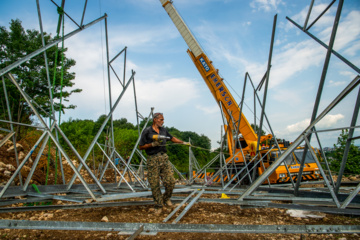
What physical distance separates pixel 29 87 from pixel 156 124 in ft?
46.0

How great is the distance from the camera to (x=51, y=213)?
4082 millimetres

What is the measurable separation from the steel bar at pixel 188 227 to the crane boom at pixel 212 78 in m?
7.12

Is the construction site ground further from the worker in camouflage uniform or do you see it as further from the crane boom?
the crane boom

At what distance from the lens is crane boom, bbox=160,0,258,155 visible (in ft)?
31.4

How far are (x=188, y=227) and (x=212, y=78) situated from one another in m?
8.38

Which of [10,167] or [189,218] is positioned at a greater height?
[10,167]

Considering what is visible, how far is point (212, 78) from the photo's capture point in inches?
401

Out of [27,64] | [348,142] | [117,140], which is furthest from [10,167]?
[117,140]

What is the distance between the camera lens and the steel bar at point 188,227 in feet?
7.23

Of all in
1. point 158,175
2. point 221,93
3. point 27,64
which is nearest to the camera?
point 158,175

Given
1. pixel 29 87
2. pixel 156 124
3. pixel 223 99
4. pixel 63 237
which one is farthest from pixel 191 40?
pixel 29 87

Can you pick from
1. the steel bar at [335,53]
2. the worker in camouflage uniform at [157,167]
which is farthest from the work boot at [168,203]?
the steel bar at [335,53]

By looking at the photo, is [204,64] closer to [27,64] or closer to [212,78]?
[212,78]

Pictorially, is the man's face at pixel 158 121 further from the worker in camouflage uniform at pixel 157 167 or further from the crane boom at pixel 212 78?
the crane boom at pixel 212 78
